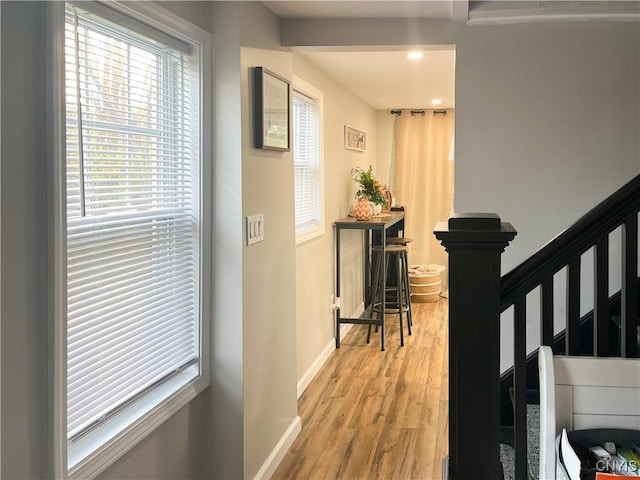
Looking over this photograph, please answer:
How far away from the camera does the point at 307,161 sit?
4652 millimetres

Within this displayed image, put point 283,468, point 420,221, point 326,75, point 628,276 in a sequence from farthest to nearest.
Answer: point 420,221
point 326,75
point 283,468
point 628,276

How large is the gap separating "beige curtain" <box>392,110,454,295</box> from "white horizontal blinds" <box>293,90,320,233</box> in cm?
293

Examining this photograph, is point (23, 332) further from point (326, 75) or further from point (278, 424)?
point (326, 75)

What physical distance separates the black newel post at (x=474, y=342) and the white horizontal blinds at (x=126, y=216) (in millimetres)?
1028

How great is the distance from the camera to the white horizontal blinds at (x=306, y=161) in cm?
443

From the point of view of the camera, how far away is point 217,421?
2.66m

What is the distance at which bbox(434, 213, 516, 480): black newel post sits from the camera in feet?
5.06

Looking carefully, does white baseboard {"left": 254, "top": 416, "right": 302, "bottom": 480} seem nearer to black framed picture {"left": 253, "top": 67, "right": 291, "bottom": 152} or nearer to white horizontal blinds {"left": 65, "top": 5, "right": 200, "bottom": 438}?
white horizontal blinds {"left": 65, "top": 5, "right": 200, "bottom": 438}

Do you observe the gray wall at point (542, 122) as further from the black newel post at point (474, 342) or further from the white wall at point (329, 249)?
the white wall at point (329, 249)

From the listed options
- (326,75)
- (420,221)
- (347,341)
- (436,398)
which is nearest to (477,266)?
(436,398)

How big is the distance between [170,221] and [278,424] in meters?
1.38

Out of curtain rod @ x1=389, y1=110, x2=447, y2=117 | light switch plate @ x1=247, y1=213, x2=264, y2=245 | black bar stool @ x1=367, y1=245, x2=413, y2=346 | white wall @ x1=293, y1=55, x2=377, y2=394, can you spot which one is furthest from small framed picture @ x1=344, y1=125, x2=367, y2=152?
light switch plate @ x1=247, y1=213, x2=264, y2=245

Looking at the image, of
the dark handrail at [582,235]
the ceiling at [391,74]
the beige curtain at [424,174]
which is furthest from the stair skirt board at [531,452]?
the beige curtain at [424,174]

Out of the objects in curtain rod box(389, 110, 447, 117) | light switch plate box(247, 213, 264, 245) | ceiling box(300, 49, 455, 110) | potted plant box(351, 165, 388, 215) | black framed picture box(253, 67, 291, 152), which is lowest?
light switch plate box(247, 213, 264, 245)
